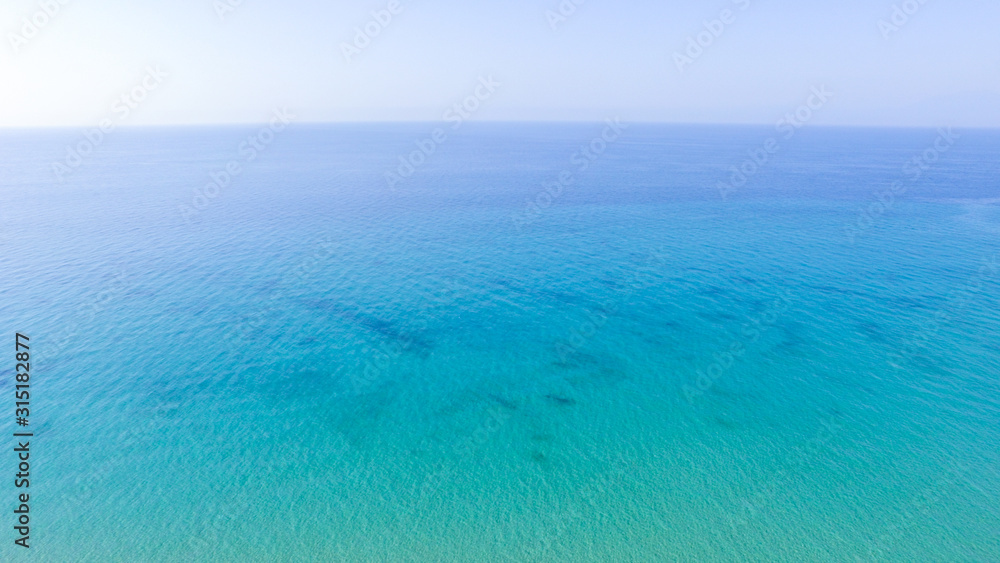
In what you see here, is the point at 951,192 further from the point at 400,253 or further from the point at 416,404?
the point at 416,404

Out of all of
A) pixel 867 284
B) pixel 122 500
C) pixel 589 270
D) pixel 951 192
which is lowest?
pixel 951 192

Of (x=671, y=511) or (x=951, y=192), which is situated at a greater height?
(x=671, y=511)

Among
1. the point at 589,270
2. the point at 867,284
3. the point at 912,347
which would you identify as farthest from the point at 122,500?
the point at 867,284

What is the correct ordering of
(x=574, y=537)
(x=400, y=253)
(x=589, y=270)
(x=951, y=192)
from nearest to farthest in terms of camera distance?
(x=574, y=537), (x=589, y=270), (x=400, y=253), (x=951, y=192)

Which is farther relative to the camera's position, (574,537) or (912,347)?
(912,347)

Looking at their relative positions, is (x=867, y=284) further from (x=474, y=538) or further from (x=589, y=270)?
Result: (x=474, y=538)

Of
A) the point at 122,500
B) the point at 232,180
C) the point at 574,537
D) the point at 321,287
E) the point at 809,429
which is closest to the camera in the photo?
the point at 574,537

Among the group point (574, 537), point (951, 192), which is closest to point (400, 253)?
point (574, 537)
